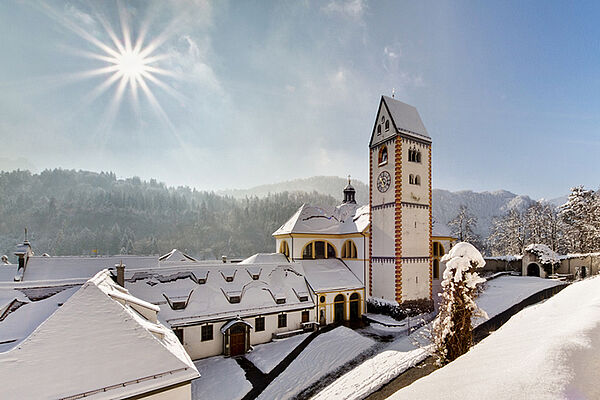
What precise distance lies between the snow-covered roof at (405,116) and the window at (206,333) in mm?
22527

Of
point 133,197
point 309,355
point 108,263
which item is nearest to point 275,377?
point 309,355

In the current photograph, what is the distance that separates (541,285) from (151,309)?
35.0m

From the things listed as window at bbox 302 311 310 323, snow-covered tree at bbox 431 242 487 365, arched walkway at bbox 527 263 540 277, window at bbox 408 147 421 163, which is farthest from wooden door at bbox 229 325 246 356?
arched walkway at bbox 527 263 540 277

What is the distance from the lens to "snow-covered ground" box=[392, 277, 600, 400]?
1894 millimetres

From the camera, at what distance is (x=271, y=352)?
19031 millimetres

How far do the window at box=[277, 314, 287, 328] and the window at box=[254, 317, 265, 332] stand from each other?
1254mm

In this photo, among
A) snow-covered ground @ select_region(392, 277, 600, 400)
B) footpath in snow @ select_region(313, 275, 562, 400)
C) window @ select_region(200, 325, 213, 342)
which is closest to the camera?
snow-covered ground @ select_region(392, 277, 600, 400)

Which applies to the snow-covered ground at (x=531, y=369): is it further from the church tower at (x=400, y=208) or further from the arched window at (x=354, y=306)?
the arched window at (x=354, y=306)

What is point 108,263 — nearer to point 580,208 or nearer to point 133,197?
point 580,208

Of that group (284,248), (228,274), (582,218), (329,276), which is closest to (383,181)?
(329,276)

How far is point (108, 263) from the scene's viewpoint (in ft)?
75.3

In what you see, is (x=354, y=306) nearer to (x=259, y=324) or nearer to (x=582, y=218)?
(x=259, y=324)

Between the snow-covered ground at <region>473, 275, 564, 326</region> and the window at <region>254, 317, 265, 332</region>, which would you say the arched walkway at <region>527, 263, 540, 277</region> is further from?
the window at <region>254, 317, 265, 332</region>

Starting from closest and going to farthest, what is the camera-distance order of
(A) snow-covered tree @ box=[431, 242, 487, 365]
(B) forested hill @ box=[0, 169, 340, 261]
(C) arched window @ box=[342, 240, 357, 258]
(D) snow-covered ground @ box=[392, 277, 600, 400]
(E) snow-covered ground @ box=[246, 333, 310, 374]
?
1. (D) snow-covered ground @ box=[392, 277, 600, 400]
2. (A) snow-covered tree @ box=[431, 242, 487, 365]
3. (E) snow-covered ground @ box=[246, 333, 310, 374]
4. (C) arched window @ box=[342, 240, 357, 258]
5. (B) forested hill @ box=[0, 169, 340, 261]
